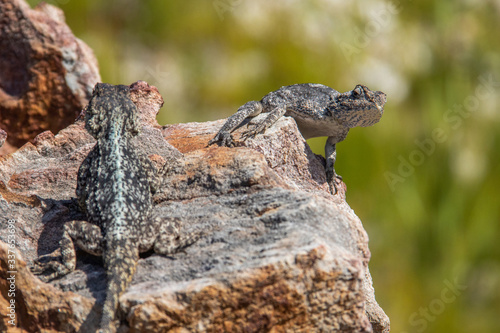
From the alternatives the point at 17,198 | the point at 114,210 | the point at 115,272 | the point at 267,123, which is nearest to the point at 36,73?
the point at 17,198

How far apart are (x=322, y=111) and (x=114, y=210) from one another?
8.48 feet

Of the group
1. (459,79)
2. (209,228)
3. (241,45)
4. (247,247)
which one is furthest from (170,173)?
(459,79)

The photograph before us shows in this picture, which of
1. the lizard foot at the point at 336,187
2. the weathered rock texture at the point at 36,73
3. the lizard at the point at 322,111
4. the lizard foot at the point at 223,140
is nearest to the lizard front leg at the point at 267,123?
the lizard at the point at 322,111

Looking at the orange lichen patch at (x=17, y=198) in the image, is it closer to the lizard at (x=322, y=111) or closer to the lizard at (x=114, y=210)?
the lizard at (x=114, y=210)

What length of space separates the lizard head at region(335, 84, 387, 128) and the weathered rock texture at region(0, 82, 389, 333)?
1.14m

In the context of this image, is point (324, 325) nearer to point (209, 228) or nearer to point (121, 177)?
point (209, 228)

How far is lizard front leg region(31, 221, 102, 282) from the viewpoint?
3672 millimetres

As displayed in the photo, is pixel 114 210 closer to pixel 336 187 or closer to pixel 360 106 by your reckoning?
pixel 336 187

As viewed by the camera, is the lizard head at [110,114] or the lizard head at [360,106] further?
the lizard head at [360,106]

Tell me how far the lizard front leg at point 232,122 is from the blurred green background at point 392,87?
2.59 meters

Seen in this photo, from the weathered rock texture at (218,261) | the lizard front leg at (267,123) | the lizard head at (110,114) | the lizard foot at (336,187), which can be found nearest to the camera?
the weathered rock texture at (218,261)

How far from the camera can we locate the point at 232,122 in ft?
17.2

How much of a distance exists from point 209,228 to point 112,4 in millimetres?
5529

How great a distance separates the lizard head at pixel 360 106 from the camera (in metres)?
5.28
